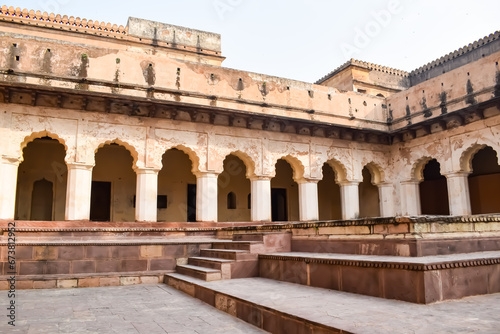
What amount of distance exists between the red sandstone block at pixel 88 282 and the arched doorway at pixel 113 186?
6772 millimetres

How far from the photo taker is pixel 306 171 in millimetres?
12414

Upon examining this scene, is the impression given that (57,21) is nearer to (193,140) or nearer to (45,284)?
(193,140)

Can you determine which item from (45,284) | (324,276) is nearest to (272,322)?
(324,276)

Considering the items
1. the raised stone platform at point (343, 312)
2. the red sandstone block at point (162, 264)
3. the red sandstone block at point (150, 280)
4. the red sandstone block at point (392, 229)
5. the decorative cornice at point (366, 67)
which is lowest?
the red sandstone block at point (150, 280)

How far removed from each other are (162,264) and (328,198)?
10909 millimetres

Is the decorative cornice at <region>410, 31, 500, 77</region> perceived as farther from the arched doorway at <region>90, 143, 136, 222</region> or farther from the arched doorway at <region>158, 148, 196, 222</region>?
the arched doorway at <region>90, 143, 136, 222</region>

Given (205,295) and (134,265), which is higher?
(134,265)

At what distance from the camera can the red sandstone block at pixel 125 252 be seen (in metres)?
6.51

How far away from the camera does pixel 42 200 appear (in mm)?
12648

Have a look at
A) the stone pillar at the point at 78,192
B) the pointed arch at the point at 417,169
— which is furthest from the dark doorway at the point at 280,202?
the stone pillar at the point at 78,192

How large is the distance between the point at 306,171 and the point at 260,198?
5.85ft

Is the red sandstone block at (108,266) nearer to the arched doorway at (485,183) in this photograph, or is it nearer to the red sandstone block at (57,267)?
the red sandstone block at (57,267)

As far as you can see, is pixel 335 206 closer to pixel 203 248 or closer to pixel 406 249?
pixel 203 248

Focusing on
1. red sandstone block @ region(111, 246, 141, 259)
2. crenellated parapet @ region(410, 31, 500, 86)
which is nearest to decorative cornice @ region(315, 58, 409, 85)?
crenellated parapet @ region(410, 31, 500, 86)
